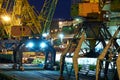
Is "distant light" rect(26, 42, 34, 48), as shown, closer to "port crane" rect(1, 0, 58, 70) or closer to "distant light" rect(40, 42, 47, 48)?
"distant light" rect(40, 42, 47, 48)

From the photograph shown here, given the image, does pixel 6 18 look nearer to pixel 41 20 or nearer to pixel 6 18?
pixel 6 18

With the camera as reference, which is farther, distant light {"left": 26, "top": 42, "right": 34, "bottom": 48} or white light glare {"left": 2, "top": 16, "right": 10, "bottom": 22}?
white light glare {"left": 2, "top": 16, "right": 10, "bottom": 22}

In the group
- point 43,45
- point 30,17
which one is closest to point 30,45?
point 43,45

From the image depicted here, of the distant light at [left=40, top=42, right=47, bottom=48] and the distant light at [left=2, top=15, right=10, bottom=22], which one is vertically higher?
the distant light at [left=2, top=15, right=10, bottom=22]

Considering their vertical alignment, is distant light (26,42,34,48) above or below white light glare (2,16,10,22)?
below

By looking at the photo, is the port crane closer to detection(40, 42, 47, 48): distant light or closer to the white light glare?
the white light glare

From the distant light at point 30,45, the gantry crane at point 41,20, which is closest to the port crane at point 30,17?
the gantry crane at point 41,20

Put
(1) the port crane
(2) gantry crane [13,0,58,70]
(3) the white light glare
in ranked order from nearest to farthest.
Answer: (2) gantry crane [13,0,58,70], (1) the port crane, (3) the white light glare

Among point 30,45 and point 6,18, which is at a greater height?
point 6,18

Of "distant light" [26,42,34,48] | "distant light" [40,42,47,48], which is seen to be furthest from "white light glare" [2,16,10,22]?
"distant light" [40,42,47,48]

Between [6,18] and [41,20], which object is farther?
[41,20]

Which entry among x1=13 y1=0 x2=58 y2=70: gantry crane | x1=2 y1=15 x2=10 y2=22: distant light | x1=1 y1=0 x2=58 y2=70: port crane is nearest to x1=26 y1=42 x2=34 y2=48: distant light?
x1=13 y1=0 x2=58 y2=70: gantry crane

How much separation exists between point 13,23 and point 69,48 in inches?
1951

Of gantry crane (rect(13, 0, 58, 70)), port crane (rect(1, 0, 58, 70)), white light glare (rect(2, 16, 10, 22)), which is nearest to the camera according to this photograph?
gantry crane (rect(13, 0, 58, 70))
